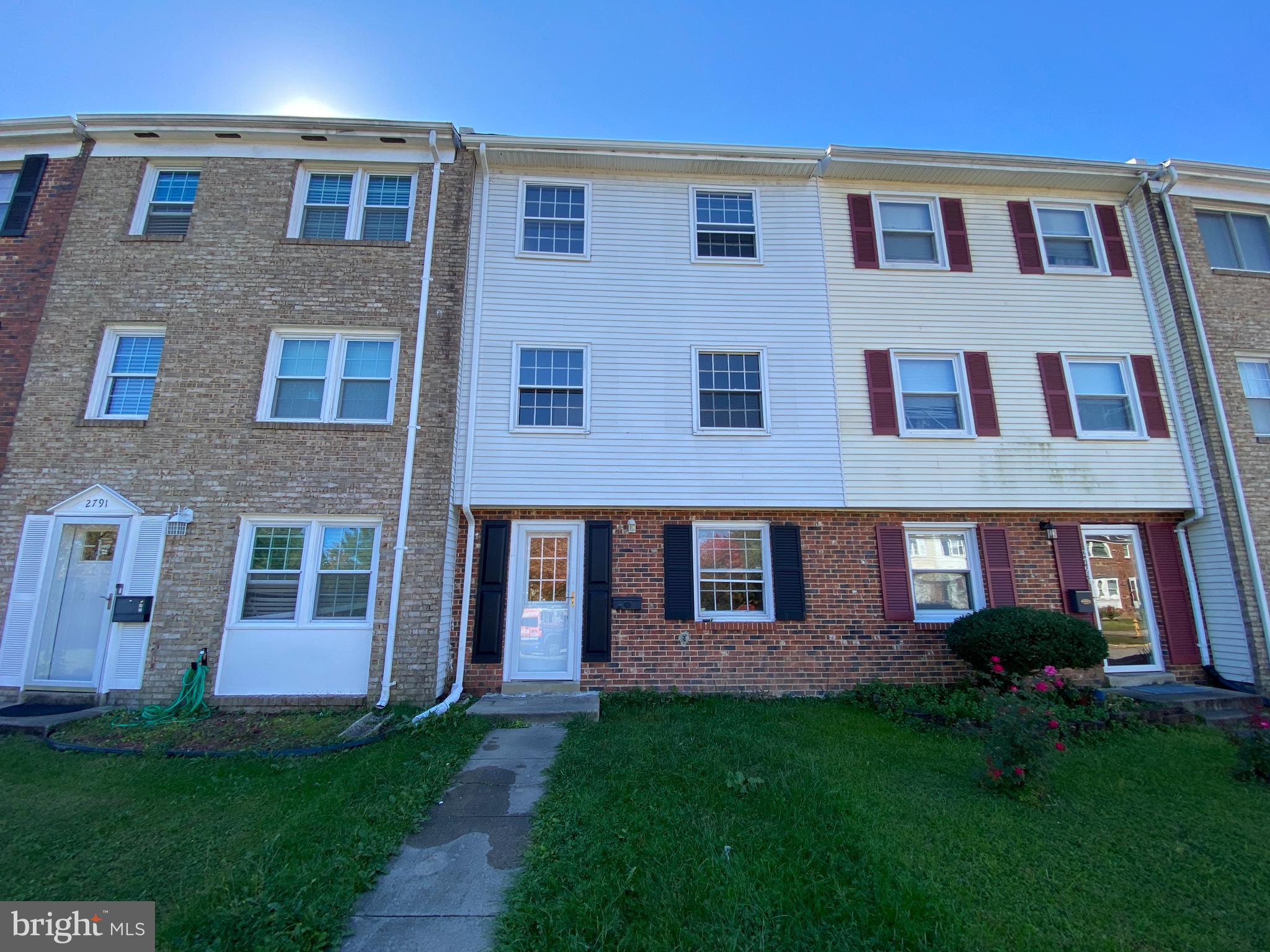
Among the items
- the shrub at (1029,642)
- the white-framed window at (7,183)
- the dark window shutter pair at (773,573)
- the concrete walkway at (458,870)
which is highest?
the white-framed window at (7,183)

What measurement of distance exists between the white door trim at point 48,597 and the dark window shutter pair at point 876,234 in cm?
1148

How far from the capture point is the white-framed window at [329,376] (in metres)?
7.64

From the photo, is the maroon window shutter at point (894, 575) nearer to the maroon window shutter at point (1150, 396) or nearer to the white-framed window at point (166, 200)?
the maroon window shutter at point (1150, 396)

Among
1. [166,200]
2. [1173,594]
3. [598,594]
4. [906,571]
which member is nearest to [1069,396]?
[1173,594]

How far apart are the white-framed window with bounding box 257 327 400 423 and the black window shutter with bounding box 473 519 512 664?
223 centimetres

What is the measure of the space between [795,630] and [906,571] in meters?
1.90

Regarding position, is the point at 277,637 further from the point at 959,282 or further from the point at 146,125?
the point at 959,282

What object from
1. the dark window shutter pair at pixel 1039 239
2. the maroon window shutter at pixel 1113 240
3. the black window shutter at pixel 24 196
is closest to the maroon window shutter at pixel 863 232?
the dark window shutter pair at pixel 1039 239

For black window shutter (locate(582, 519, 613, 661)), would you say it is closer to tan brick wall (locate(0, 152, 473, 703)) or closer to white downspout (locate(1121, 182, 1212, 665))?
tan brick wall (locate(0, 152, 473, 703))

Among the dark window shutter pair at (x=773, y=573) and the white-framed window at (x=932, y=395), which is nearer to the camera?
the dark window shutter pair at (x=773, y=573)

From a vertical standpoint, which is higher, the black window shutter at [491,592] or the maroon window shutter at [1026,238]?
the maroon window shutter at [1026,238]

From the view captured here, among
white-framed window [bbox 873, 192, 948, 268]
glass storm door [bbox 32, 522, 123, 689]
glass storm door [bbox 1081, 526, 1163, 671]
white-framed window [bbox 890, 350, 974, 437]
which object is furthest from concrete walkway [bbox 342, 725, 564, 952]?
white-framed window [bbox 873, 192, 948, 268]

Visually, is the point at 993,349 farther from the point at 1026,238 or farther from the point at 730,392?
the point at 730,392

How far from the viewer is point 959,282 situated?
8.62m
